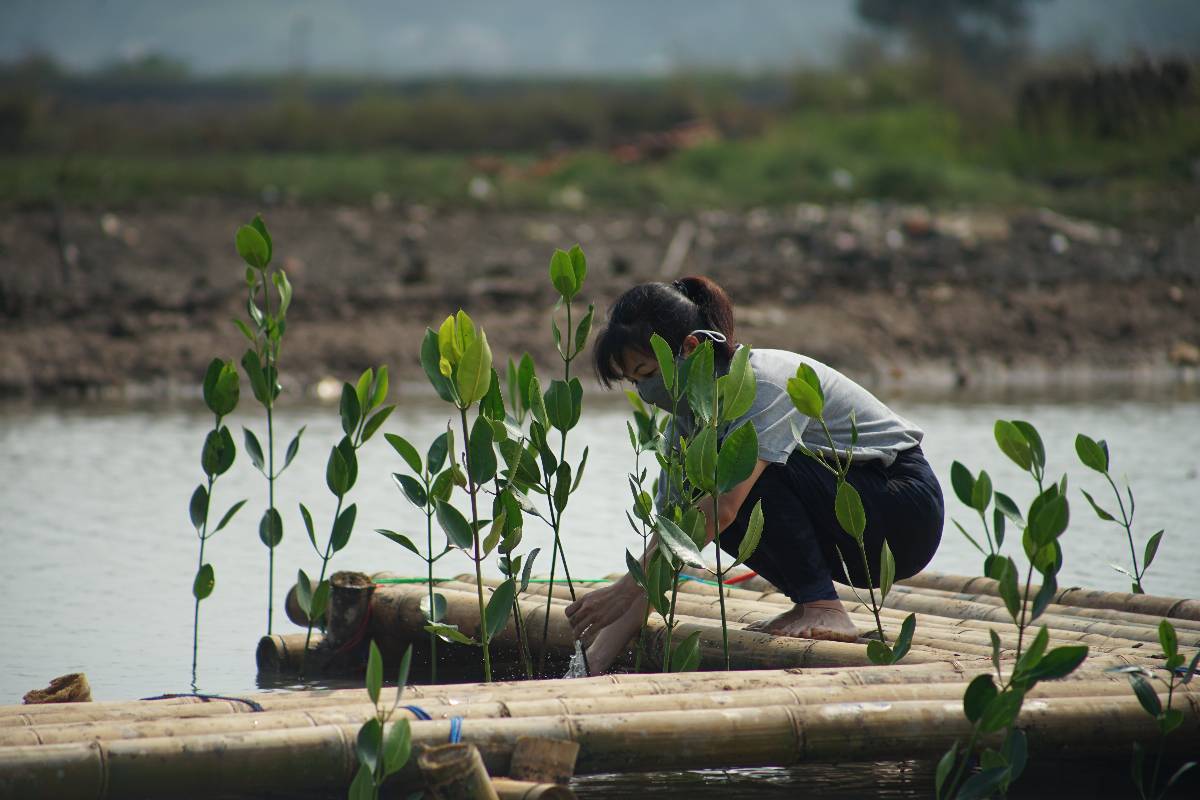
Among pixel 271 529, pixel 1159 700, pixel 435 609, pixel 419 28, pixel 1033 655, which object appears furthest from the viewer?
pixel 419 28

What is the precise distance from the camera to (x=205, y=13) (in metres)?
177

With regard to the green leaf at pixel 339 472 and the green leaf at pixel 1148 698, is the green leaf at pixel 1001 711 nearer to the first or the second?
the green leaf at pixel 1148 698

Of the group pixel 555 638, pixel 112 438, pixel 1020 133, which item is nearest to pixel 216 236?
pixel 112 438

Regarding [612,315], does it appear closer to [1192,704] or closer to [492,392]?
[492,392]

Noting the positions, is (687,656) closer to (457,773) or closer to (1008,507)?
(1008,507)

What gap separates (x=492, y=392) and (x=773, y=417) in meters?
0.65

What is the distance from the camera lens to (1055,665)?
101 inches

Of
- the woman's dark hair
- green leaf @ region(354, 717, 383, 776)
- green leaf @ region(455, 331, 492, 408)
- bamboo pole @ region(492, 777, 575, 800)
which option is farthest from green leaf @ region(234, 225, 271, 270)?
bamboo pole @ region(492, 777, 575, 800)

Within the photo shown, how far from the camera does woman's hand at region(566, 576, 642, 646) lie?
362 centimetres

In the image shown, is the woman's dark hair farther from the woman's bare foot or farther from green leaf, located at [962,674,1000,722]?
green leaf, located at [962,674,1000,722]

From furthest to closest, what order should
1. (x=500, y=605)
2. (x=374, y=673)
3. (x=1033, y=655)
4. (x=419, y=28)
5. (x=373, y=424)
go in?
(x=419, y=28) → (x=373, y=424) → (x=500, y=605) → (x=1033, y=655) → (x=374, y=673)

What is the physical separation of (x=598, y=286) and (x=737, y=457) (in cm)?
936

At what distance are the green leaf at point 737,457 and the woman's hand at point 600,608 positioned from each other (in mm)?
479

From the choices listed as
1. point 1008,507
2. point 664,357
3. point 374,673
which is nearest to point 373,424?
point 664,357
